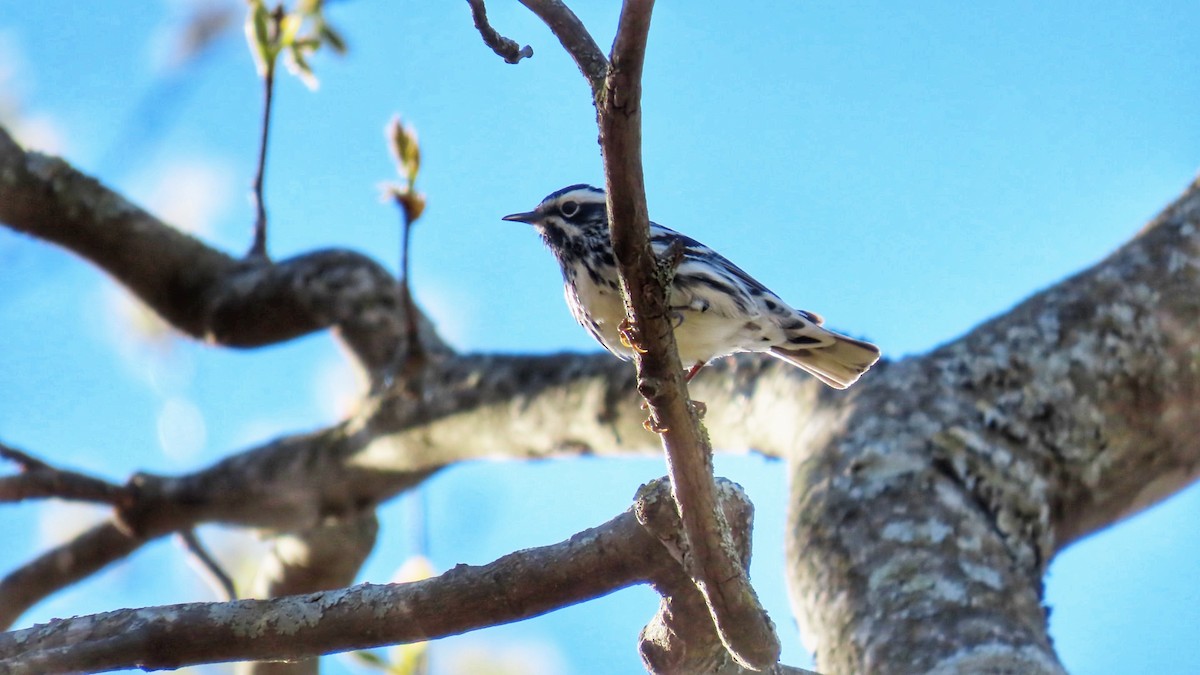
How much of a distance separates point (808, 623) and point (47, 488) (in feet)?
9.57

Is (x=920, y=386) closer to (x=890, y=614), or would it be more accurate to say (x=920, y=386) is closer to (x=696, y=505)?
(x=890, y=614)

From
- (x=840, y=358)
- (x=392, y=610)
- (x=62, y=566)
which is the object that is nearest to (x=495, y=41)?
(x=392, y=610)

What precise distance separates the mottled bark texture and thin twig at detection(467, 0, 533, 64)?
1791mm

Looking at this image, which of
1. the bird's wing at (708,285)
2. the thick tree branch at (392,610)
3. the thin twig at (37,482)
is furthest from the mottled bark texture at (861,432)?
the thick tree branch at (392,610)

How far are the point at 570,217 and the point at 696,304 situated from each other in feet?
2.02

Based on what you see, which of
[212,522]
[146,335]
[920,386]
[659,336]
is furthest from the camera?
[146,335]

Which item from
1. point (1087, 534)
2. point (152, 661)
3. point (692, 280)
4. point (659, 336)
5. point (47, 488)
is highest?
point (47, 488)

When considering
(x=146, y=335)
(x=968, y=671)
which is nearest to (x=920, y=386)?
(x=968, y=671)

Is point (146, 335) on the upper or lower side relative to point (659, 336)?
upper

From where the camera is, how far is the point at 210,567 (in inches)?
205

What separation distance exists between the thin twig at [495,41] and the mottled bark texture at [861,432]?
5.88 feet

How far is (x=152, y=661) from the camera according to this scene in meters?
2.20

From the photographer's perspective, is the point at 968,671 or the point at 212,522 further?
the point at 212,522

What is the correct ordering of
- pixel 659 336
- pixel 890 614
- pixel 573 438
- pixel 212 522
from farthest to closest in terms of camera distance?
pixel 212 522
pixel 573 438
pixel 890 614
pixel 659 336
